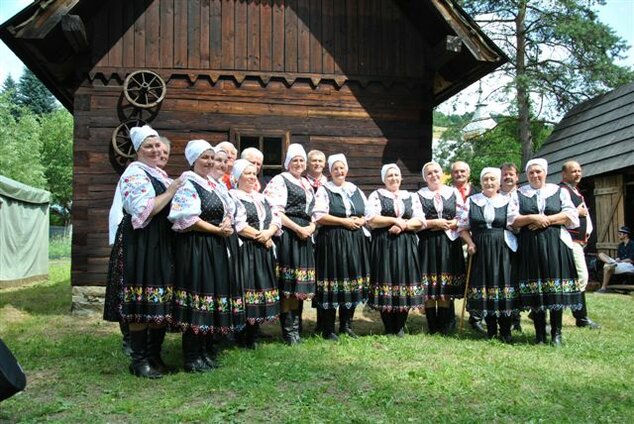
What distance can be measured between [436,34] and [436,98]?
1.10 meters

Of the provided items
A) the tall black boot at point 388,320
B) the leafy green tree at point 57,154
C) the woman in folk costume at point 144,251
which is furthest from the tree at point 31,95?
the woman in folk costume at point 144,251

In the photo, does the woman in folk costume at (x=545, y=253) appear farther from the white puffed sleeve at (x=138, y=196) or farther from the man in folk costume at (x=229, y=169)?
the white puffed sleeve at (x=138, y=196)

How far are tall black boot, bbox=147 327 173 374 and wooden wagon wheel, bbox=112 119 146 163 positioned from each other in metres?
3.82

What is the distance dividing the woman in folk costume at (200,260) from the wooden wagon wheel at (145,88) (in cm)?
360

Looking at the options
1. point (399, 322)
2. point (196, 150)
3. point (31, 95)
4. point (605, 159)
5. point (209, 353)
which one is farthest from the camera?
point (31, 95)

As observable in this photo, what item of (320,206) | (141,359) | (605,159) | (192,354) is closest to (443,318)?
(320,206)

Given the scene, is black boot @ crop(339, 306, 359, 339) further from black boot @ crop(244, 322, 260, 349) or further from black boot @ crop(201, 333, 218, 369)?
black boot @ crop(201, 333, 218, 369)

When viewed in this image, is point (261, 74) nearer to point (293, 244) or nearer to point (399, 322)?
point (293, 244)

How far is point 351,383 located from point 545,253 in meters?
2.37

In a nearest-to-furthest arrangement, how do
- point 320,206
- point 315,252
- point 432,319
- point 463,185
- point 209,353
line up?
point 209,353, point 320,206, point 315,252, point 432,319, point 463,185

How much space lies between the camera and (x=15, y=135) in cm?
3053

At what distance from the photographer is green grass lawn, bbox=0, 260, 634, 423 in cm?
354

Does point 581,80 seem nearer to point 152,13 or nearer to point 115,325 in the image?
point 152,13

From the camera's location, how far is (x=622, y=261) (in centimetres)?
1102
